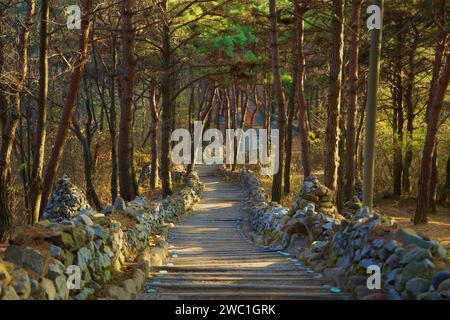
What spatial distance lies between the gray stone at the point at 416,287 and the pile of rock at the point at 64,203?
10965mm

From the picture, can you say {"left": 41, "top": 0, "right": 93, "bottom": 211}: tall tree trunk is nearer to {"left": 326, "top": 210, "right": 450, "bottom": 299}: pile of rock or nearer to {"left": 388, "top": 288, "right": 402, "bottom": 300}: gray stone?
{"left": 326, "top": 210, "right": 450, "bottom": 299}: pile of rock

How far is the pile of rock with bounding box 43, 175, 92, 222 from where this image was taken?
45.8 feet

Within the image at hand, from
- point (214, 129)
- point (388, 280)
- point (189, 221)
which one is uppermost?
point (214, 129)

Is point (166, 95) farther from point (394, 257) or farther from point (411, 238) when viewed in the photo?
point (394, 257)

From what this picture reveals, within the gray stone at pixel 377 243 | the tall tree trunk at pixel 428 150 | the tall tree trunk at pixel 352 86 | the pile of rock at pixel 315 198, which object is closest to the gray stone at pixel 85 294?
the gray stone at pixel 377 243

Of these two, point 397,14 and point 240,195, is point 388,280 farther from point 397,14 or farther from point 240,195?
point 240,195

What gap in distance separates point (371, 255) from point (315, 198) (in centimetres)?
560

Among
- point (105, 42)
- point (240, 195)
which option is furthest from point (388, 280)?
point (240, 195)

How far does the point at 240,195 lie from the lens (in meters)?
27.0

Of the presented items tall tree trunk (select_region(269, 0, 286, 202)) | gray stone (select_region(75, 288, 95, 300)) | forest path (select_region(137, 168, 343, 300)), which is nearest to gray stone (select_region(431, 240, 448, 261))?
forest path (select_region(137, 168, 343, 300))

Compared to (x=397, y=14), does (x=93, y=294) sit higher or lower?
lower

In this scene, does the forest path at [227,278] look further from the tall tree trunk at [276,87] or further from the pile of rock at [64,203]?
the tall tree trunk at [276,87]

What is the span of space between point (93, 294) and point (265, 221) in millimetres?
8705
